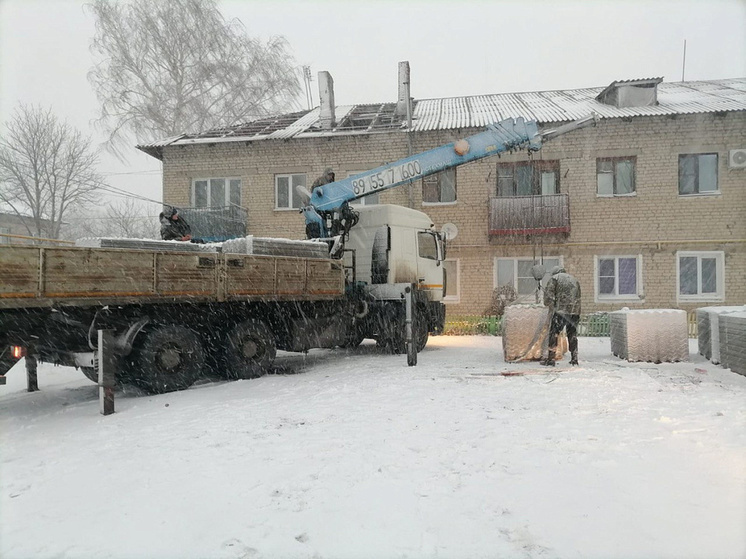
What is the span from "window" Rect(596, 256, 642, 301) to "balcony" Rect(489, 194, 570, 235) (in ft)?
6.24

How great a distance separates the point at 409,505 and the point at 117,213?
38799 mm

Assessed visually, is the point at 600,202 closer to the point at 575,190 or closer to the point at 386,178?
the point at 575,190

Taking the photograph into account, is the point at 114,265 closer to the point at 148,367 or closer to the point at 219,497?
the point at 148,367

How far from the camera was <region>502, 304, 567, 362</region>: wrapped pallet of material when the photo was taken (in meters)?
8.96

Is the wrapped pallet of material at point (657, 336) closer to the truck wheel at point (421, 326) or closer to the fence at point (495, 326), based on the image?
the truck wheel at point (421, 326)

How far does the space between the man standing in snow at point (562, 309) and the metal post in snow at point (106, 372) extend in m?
6.52

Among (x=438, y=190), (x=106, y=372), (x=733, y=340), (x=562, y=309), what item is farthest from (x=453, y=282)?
(x=106, y=372)

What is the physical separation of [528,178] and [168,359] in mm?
14412

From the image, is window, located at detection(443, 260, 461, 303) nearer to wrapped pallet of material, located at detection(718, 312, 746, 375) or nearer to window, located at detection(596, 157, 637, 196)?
window, located at detection(596, 157, 637, 196)

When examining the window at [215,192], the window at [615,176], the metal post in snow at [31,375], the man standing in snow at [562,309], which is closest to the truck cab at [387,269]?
the man standing in snow at [562,309]

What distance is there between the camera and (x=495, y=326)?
16.0 metres

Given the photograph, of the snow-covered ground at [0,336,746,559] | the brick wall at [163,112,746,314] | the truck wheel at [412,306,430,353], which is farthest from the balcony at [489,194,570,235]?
the snow-covered ground at [0,336,746,559]

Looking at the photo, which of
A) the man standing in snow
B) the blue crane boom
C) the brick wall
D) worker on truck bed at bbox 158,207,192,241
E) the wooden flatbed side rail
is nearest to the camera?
the wooden flatbed side rail

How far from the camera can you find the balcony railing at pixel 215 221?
18.6 meters
